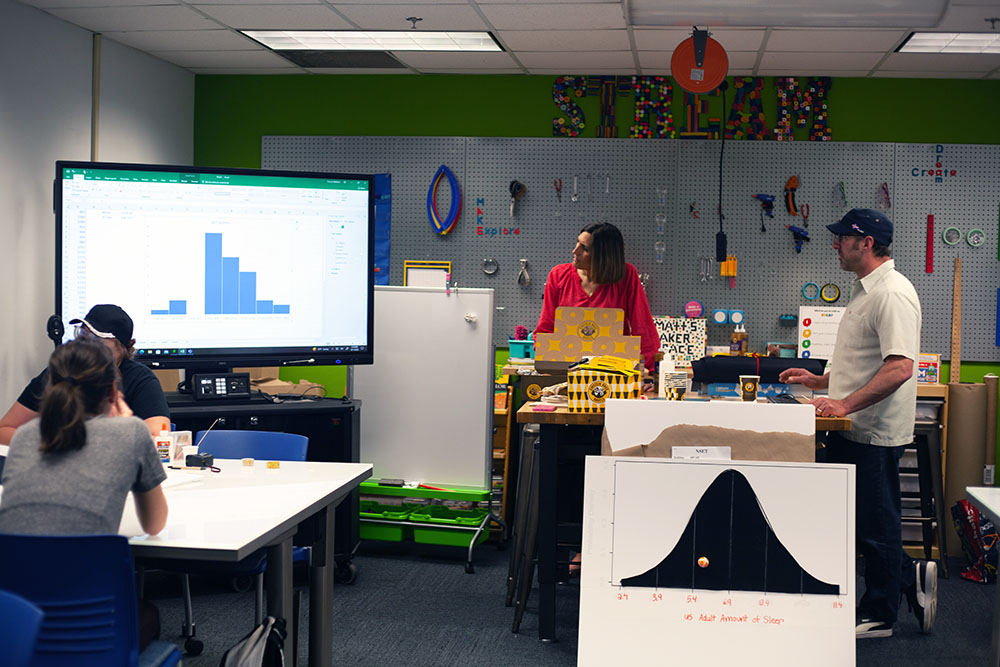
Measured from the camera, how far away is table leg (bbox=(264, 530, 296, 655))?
260cm

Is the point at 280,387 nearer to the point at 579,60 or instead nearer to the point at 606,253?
the point at 606,253

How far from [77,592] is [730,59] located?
4620 millimetres

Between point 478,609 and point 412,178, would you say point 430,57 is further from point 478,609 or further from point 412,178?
point 478,609

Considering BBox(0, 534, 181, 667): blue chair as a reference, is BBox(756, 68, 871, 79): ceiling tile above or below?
above

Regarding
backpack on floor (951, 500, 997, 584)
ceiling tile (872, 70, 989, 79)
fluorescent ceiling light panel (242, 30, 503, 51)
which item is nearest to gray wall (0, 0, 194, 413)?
fluorescent ceiling light panel (242, 30, 503, 51)

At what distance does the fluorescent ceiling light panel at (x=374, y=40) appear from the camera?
5141mm

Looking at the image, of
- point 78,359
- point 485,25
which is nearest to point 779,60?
point 485,25

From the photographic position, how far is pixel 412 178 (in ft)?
20.2

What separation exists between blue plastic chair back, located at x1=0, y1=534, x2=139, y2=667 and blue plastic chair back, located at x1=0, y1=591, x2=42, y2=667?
36 centimetres

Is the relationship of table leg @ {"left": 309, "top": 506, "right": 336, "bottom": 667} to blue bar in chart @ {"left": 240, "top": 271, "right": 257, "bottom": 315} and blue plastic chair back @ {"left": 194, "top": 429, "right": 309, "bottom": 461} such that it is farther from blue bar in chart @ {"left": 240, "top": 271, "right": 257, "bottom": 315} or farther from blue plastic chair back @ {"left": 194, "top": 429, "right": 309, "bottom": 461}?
blue bar in chart @ {"left": 240, "top": 271, "right": 257, "bottom": 315}

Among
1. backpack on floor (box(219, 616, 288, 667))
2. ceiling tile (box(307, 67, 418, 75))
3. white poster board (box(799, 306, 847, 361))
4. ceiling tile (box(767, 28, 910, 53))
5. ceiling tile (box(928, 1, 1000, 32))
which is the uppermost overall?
ceiling tile (box(307, 67, 418, 75))

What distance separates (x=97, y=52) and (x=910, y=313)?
176 inches

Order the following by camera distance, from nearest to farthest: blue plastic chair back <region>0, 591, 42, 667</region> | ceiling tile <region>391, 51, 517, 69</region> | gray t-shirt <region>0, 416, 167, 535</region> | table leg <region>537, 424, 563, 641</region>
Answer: blue plastic chair back <region>0, 591, 42, 667</region> → gray t-shirt <region>0, 416, 167, 535</region> → table leg <region>537, 424, 563, 641</region> → ceiling tile <region>391, 51, 517, 69</region>

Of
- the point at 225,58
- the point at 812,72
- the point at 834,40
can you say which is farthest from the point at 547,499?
the point at 225,58
